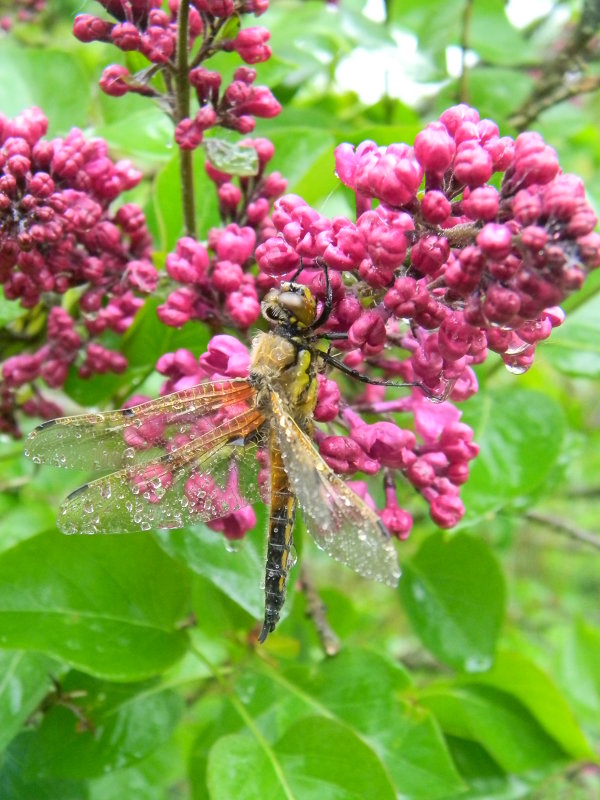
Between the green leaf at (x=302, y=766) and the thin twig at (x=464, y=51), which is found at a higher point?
the thin twig at (x=464, y=51)

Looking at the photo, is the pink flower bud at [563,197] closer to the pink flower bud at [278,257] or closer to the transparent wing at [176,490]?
the pink flower bud at [278,257]

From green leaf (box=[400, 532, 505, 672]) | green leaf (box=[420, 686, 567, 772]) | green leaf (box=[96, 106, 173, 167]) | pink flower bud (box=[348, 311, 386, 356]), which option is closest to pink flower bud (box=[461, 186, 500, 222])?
pink flower bud (box=[348, 311, 386, 356])

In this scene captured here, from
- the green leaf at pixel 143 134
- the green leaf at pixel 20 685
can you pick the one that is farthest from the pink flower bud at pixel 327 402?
the green leaf at pixel 20 685

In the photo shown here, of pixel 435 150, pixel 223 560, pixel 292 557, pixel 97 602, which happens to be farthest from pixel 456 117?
pixel 97 602

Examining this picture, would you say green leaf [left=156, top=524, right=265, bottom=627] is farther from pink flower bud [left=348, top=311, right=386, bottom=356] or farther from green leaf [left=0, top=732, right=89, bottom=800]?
green leaf [left=0, top=732, right=89, bottom=800]

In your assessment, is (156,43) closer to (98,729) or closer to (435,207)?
(435,207)

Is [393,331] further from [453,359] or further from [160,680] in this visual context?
[160,680]

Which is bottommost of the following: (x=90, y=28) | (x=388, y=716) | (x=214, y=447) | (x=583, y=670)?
(x=583, y=670)

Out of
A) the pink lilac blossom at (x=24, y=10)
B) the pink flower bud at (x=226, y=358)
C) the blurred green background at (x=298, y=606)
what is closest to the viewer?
the pink flower bud at (x=226, y=358)
